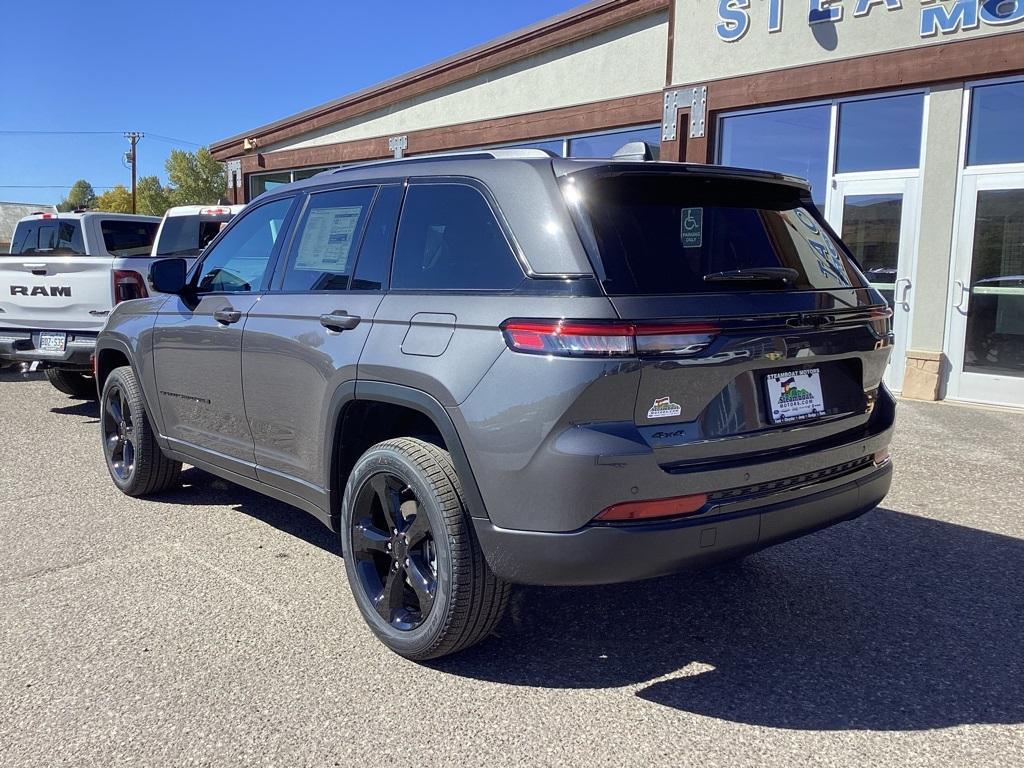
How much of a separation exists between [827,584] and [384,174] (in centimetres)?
270

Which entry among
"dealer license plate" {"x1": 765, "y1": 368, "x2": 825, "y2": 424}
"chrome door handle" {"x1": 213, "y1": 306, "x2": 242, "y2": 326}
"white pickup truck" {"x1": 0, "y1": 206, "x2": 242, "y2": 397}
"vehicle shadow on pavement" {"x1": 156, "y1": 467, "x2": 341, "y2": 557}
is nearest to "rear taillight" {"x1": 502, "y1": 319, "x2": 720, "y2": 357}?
"dealer license plate" {"x1": 765, "y1": 368, "x2": 825, "y2": 424}

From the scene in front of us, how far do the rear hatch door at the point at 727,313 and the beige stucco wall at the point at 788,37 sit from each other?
6640 millimetres

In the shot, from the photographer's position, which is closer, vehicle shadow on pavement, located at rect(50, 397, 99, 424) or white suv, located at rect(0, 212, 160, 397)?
Answer: white suv, located at rect(0, 212, 160, 397)

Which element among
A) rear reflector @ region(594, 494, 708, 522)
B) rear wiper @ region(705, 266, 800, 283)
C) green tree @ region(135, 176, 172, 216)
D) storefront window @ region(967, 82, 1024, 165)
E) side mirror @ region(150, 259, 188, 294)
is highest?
green tree @ region(135, 176, 172, 216)

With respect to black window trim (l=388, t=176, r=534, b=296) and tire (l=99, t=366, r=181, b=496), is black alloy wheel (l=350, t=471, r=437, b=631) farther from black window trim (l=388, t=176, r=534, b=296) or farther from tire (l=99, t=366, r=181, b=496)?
tire (l=99, t=366, r=181, b=496)

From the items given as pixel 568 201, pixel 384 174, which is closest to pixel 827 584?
pixel 568 201

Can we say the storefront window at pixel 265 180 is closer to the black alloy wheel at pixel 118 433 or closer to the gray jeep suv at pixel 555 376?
the black alloy wheel at pixel 118 433

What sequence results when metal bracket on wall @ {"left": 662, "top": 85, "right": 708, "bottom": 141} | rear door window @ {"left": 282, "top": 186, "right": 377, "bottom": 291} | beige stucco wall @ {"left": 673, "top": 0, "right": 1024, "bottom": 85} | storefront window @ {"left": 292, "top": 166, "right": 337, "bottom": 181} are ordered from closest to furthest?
1. rear door window @ {"left": 282, "top": 186, "right": 377, "bottom": 291}
2. beige stucco wall @ {"left": 673, "top": 0, "right": 1024, "bottom": 85}
3. metal bracket on wall @ {"left": 662, "top": 85, "right": 708, "bottom": 141}
4. storefront window @ {"left": 292, "top": 166, "right": 337, "bottom": 181}

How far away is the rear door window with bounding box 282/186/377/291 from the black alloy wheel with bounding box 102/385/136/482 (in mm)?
1990

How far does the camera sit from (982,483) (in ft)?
18.5

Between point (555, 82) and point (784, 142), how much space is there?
3.63 m

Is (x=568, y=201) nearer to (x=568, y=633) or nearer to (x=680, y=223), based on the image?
(x=680, y=223)

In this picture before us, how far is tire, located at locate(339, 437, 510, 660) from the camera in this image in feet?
9.45

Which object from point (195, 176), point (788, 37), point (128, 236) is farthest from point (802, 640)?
point (195, 176)
